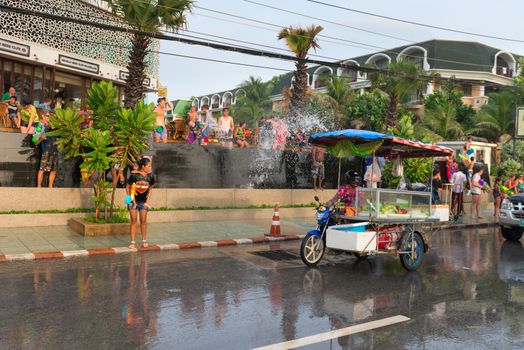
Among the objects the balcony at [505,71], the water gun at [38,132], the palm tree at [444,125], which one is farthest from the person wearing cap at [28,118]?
the balcony at [505,71]

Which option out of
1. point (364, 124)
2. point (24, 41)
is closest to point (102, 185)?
point (24, 41)

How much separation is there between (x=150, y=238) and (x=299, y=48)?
15886 millimetres

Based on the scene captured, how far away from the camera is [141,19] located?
18.1 metres

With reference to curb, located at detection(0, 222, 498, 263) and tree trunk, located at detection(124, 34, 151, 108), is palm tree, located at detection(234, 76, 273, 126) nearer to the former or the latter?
tree trunk, located at detection(124, 34, 151, 108)

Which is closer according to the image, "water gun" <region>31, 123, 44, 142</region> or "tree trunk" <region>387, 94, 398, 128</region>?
"water gun" <region>31, 123, 44, 142</region>

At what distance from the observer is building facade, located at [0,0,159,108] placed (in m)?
20.5

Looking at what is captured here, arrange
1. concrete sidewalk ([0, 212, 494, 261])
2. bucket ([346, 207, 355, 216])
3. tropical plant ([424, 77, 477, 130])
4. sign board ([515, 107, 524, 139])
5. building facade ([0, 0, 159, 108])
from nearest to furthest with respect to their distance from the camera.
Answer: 1. bucket ([346, 207, 355, 216])
2. concrete sidewalk ([0, 212, 494, 261])
3. building facade ([0, 0, 159, 108])
4. sign board ([515, 107, 524, 139])
5. tropical plant ([424, 77, 477, 130])

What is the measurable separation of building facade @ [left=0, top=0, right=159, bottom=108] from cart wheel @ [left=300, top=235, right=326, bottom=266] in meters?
14.9

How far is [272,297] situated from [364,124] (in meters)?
31.0

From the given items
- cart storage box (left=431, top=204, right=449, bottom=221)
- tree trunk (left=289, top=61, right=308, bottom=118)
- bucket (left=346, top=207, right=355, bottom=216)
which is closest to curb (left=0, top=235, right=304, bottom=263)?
bucket (left=346, top=207, right=355, bottom=216)

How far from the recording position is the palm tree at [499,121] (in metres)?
36.8

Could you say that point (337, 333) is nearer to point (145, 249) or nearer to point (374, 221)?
point (374, 221)

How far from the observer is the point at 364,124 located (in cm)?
3644

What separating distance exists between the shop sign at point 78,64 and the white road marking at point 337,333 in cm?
2085
